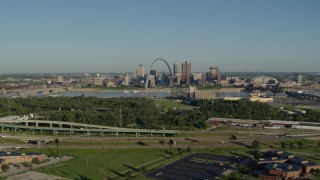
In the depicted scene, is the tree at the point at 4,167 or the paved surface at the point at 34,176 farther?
the tree at the point at 4,167

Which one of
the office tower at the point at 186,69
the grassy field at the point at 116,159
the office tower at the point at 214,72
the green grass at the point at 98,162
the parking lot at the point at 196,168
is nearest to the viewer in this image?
the parking lot at the point at 196,168

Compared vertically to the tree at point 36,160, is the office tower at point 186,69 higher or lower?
higher

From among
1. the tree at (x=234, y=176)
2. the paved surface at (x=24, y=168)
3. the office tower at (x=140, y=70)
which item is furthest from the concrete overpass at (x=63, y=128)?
the office tower at (x=140, y=70)

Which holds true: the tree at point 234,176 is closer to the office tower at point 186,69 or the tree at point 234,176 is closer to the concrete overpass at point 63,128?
the concrete overpass at point 63,128

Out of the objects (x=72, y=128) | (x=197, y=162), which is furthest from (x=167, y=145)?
(x=72, y=128)

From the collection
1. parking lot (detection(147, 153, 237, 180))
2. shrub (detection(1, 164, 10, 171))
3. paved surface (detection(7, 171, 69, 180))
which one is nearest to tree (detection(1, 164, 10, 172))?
shrub (detection(1, 164, 10, 171))
